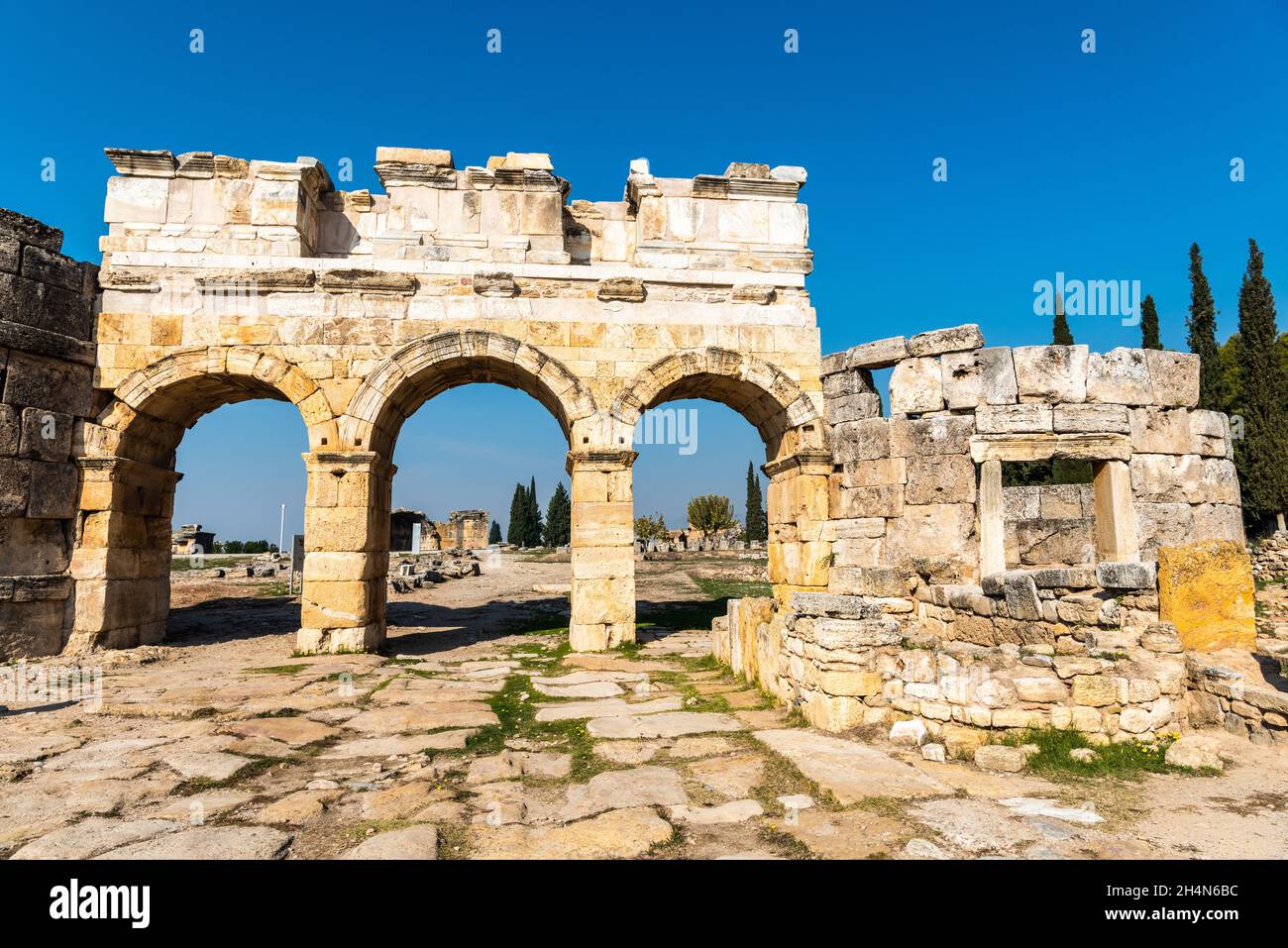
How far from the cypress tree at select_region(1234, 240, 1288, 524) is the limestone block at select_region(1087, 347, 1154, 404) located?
66.1 feet

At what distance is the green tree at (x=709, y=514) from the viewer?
4569cm

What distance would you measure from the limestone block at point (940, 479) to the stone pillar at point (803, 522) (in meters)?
1.24

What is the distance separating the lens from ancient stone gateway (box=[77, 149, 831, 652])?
9.44 meters

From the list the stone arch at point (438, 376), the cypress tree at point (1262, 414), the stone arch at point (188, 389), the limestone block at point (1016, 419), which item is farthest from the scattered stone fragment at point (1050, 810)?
the cypress tree at point (1262, 414)

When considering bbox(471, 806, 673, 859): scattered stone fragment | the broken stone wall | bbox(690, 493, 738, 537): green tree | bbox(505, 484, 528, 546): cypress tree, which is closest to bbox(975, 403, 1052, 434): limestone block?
the broken stone wall

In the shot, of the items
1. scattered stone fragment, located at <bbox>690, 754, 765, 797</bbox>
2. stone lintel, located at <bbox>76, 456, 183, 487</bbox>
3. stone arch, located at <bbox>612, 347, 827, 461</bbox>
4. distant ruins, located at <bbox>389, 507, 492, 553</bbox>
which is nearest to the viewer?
scattered stone fragment, located at <bbox>690, 754, 765, 797</bbox>

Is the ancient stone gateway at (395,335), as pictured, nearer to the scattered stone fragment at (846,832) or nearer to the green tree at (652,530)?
the scattered stone fragment at (846,832)

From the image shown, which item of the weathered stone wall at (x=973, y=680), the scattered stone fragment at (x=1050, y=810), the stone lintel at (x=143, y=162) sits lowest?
the scattered stone fragment at (x=1050, y=810)

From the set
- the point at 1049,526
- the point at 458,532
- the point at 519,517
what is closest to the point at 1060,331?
the point at 1049,526

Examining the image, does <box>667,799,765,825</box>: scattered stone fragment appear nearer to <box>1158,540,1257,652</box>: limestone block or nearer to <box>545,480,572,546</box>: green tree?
<box>1158,540,1257,652</box>: limestone block

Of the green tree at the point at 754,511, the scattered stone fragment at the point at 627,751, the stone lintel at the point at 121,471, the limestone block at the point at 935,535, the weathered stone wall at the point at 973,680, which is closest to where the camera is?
the weathered stone wall at the point at 973,680

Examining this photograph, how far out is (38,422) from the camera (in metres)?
8.83

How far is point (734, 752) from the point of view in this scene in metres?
4.54

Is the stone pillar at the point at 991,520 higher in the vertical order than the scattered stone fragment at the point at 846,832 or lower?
higher
